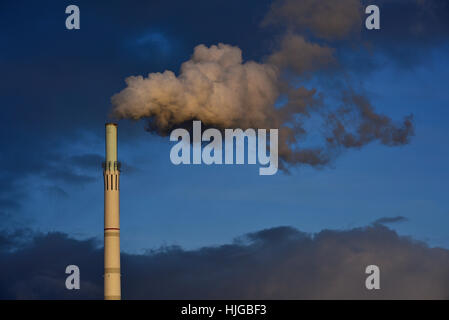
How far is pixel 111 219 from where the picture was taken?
94.6 m

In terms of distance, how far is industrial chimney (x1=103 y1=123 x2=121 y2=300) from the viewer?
94500 millimetres

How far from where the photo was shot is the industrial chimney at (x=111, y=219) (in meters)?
94.5
